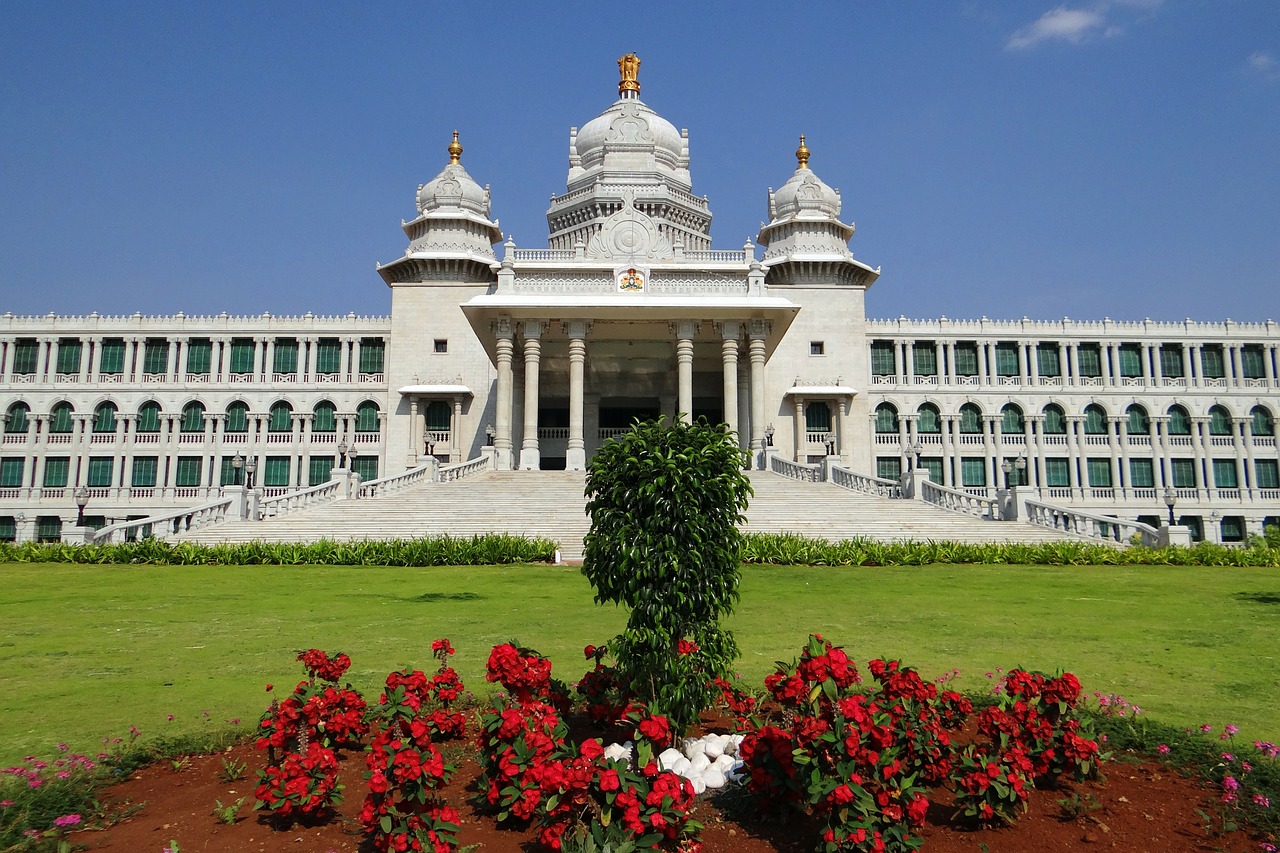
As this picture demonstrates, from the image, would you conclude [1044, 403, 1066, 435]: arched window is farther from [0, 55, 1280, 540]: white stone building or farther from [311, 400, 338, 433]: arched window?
[311, 400, 338, 433]: arched window

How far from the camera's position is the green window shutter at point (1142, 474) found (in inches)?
1935

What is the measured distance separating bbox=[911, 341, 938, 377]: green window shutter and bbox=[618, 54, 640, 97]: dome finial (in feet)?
92.1

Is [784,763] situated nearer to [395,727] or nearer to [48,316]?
[395,727]

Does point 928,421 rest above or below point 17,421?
above

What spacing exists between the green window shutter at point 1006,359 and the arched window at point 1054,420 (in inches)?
120

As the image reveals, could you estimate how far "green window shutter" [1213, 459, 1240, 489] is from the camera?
162ft

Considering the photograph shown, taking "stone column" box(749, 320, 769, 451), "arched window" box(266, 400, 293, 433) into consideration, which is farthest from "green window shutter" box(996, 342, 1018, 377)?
"arched window" box(266, 400, 293, 433)

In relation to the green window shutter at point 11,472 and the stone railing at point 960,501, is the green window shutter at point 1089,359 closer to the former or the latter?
the stone railing at point 960,501

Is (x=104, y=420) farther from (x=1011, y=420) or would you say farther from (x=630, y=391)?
(x=1011, y=420)

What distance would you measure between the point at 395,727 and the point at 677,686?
6.85 feet

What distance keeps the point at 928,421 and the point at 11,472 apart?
55.9 metres

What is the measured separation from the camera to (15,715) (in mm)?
7355

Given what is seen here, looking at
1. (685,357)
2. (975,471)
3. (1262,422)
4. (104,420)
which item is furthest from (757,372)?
(104,420)

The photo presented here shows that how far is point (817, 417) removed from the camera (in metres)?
47.3
